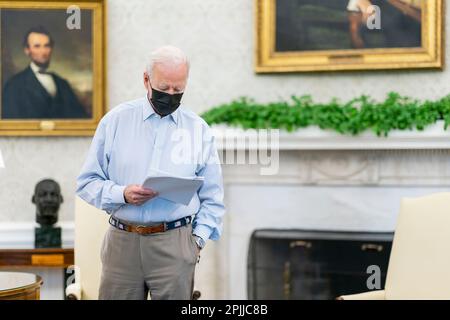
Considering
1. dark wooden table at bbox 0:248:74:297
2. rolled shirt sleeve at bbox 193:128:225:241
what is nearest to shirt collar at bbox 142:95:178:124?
rolled shirt sleeve at bbox 193:128:225:241

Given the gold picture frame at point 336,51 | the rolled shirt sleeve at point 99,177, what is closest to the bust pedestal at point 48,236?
the gold picture frame at point 336,51

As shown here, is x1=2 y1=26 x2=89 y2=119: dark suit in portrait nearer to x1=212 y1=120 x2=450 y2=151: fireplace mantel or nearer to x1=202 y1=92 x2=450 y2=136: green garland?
x1=202 y1=92 x2=450 y2=136: green garland

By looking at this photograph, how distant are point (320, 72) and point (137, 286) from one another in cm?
269

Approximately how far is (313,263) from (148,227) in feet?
7.86

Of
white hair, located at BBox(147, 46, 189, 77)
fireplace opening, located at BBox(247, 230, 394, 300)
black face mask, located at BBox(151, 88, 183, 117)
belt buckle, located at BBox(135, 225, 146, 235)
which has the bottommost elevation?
fireplace opening, located at BBox(247, 230, 394, 300)

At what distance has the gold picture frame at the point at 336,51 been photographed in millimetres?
4570

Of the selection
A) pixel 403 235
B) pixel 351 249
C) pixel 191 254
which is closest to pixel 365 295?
pixel 403 235

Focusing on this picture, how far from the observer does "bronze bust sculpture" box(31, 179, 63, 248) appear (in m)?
4.73

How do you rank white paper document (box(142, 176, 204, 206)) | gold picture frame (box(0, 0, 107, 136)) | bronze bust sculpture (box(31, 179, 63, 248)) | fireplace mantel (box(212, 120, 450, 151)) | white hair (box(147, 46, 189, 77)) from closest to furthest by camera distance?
white paper document (box(142, 176, 204, 206)), white hair (box(147, 46, 189, 77)), fireplace mantel (box(212, 120, 450, 151)), bronze bust sculpture (box(31, 179, 63, 248)), gold picture frame (box(0, 0, 107, 136))

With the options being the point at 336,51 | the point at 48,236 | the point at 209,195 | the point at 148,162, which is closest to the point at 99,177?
the point at 148,162

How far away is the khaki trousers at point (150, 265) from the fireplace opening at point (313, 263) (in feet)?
7.45

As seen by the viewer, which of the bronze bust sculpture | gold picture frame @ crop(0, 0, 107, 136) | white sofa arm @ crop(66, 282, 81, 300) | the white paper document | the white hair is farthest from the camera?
gold picture frame @ crop(0, 0, 107, 136)

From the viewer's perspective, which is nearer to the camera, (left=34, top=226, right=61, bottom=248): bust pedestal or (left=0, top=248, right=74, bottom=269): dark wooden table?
(left=0, top=248, right=74, bottom=269): dark wooden table
